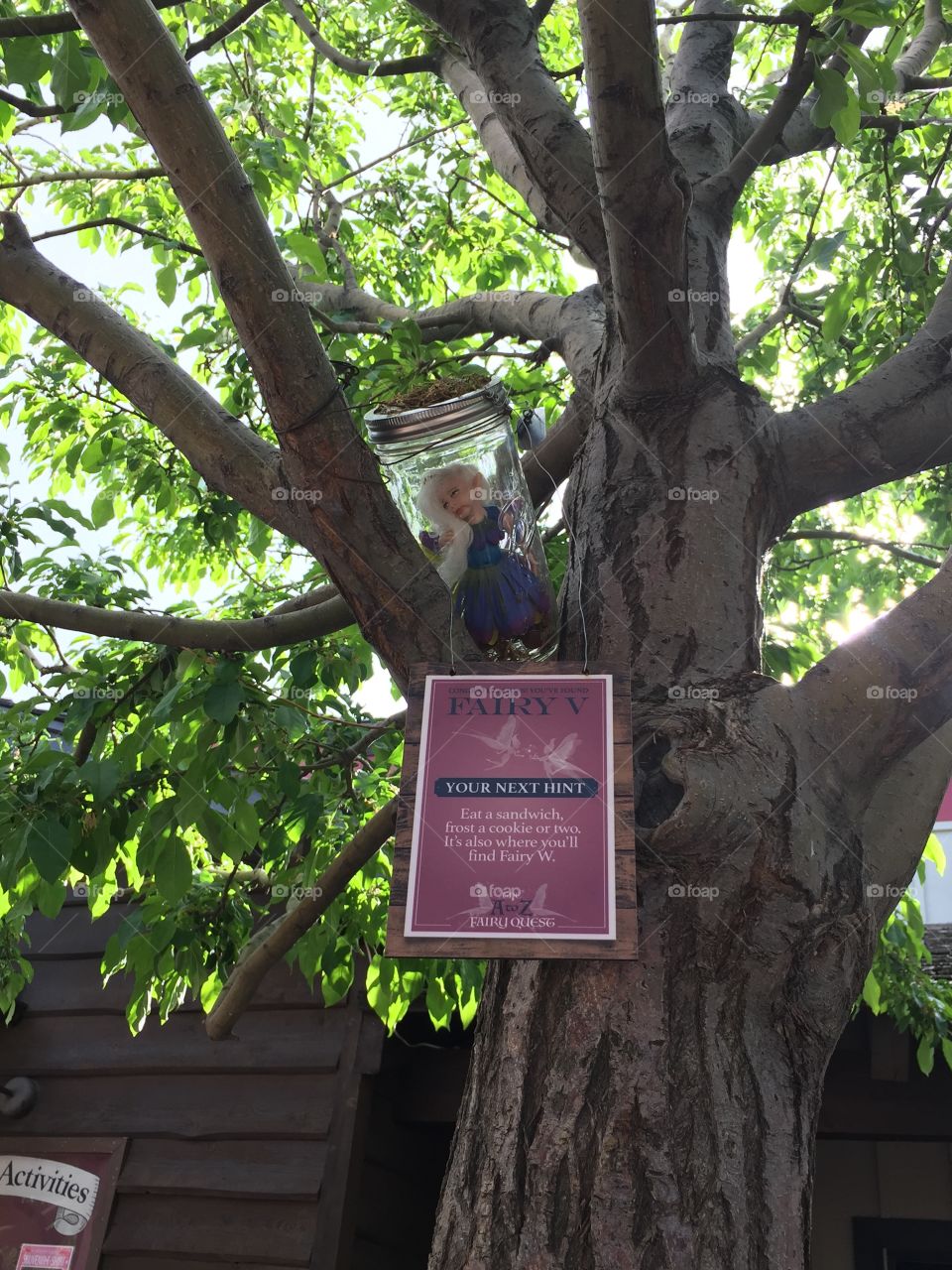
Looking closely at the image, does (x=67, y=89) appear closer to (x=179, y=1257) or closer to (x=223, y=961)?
(x=223, y=961)

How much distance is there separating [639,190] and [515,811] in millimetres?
1079

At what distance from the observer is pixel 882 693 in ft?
5.90

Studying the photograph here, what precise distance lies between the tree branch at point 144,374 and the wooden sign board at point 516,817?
642 millimetres

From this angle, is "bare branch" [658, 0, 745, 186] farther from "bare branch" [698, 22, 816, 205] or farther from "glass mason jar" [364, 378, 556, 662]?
"glass mason jar" [364, 378, 556, 662]

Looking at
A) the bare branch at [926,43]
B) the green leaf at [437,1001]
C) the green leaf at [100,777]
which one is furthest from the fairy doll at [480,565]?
the bare branch at [926,43]

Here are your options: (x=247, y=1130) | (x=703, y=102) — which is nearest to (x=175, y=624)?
(x=703, y=102)

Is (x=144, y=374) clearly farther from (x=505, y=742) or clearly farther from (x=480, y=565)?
(x=505, y=742)

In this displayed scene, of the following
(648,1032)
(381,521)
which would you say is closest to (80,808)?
(381,521)

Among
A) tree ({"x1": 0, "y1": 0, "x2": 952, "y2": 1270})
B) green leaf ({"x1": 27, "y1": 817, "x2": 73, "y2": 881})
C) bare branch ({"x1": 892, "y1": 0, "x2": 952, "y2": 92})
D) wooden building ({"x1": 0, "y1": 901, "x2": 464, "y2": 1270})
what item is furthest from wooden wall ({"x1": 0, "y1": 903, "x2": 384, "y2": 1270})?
bare branch ({"x1": 892, "y1": 0, "x2": 952, "y2": 92})

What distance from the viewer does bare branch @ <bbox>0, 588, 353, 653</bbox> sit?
7.66ft

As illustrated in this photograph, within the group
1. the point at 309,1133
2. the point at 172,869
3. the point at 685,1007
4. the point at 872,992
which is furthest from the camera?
the point at 309,1133

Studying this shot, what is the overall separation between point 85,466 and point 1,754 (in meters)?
1.17

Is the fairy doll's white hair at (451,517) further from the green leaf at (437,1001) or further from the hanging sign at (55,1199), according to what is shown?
the hanging sign at (55,1199)

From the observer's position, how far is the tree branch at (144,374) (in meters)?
2.16
